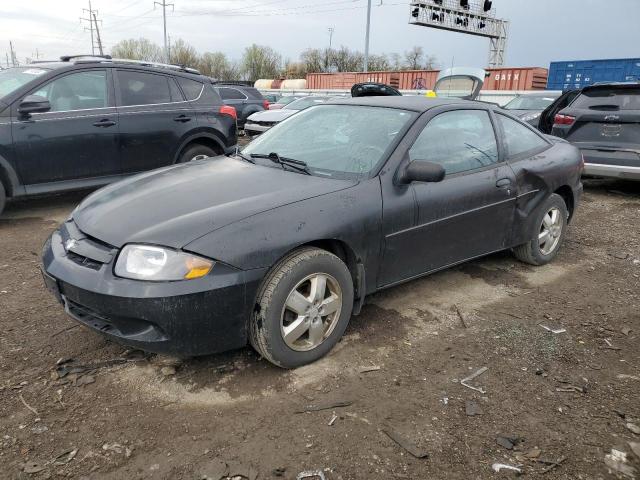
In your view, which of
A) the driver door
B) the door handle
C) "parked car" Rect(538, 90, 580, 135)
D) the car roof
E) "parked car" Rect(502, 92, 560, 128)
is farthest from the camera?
"parked car" Rect(502, 92, 560, 128)

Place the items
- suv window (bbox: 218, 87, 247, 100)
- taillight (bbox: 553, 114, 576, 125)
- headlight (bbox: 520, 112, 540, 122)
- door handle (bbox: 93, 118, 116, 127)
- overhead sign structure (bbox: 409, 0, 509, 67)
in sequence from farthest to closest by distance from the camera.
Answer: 1. overhead sign structure (bbox: 409, 0, 509, 67)
2. suv window (bbox: 218, 87, 247, 100)
3. headlight (bbox: 520, 112, 540, 122)
4. taillight (bbox: 553, 114, 576, 125)
5. door handle (bbox: 93, 118, 116, 127)

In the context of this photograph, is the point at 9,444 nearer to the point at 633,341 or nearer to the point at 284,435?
the point at 284,435

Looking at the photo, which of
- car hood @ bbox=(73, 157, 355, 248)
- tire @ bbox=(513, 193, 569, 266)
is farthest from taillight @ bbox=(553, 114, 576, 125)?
car hood @ bbox=(73, 157, 355, 248)

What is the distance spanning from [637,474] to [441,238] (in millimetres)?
1823

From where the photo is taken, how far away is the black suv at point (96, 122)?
5465mm

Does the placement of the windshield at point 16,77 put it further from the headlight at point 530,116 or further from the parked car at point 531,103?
the parked car at point 531,103

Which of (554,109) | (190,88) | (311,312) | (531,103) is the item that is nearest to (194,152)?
(190,88)

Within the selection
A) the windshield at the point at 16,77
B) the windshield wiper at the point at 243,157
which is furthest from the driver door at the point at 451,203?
the windshield at the point at 16,77

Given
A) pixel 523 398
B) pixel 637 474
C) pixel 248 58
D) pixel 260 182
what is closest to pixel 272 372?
pixel 260 182

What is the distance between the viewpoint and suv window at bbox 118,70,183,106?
20.6ft

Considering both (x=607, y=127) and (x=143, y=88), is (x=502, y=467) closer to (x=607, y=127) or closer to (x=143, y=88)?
(x=143, y=88)

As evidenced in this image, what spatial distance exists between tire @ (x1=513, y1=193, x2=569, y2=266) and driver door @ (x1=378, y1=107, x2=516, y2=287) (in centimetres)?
46

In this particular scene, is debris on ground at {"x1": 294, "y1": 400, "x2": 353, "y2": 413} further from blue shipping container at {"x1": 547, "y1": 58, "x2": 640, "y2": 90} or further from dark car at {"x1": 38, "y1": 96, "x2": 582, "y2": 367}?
blue shipping container at {"x1": 547, "y1": 58, "x2": 640, "y2": 90}

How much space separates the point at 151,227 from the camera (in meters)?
2.66
